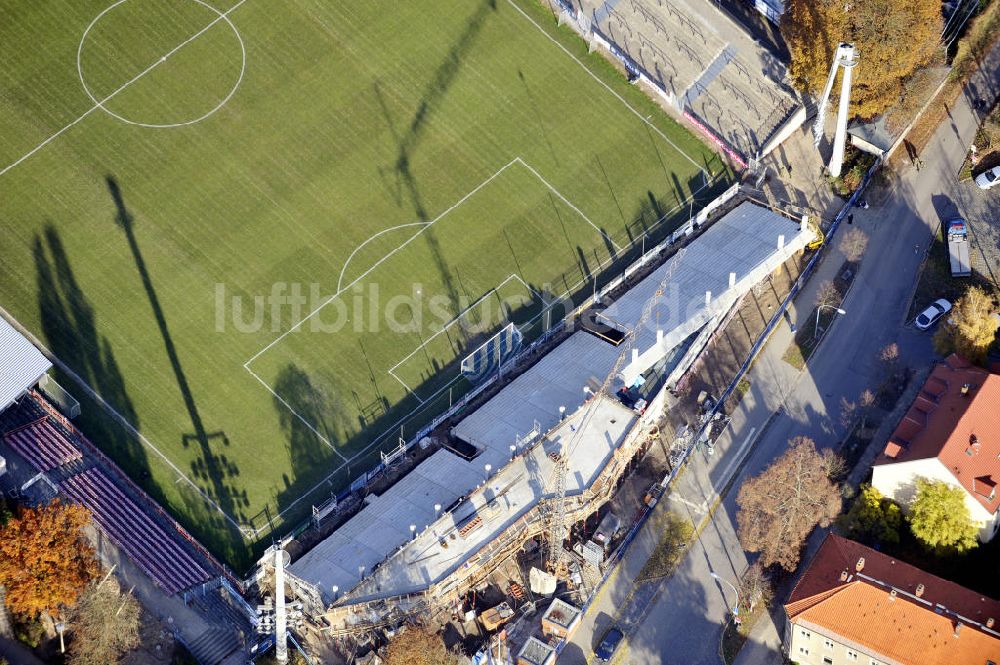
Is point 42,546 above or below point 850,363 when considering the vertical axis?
above

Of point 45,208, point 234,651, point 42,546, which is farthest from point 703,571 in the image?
point 45,208

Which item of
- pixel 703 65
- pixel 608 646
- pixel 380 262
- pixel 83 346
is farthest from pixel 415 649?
pixel 703 65

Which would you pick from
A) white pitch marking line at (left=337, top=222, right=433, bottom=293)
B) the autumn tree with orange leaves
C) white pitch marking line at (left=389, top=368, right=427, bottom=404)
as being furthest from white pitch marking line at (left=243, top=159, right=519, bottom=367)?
the autumn tree with orange leaves

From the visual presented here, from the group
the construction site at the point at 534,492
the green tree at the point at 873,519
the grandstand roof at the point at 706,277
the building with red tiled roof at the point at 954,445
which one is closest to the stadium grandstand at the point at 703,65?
the grandstand roof at the point at 706,277

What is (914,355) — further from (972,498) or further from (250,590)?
(250,590)

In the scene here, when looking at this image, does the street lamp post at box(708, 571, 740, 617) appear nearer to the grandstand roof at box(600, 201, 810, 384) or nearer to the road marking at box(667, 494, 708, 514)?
the road marking at box(667, 494, 708, 514)

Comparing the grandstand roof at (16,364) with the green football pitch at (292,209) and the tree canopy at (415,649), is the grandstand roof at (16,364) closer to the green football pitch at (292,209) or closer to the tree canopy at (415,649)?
the green football pitch at (292,209)
